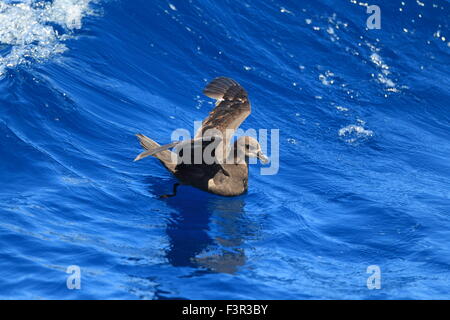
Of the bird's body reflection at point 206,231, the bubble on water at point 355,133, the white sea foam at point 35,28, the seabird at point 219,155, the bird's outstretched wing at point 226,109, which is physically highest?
the white sea foam at point 35,28

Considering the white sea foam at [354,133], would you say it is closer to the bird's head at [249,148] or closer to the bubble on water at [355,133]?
the bubble on water at [355,133]

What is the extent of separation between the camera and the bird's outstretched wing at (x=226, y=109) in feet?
28.8

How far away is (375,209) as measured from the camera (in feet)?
28.8

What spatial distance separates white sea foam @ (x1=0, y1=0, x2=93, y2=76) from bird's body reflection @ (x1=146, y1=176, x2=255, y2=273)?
3.47 m

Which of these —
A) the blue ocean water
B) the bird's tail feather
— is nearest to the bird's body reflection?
the blue ocean water

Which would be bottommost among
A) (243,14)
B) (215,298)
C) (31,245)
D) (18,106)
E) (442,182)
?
(215,298)

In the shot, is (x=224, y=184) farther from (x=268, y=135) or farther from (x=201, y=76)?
(x=201, y=76)

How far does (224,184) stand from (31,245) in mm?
2728

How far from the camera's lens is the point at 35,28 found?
11.0 meters

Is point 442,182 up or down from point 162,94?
down

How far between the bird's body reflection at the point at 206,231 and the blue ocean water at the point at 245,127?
0.03m

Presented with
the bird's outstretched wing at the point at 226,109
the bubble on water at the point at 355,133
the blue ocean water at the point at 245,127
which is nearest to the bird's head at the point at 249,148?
the bird's outstretched wing at the point at 226,109

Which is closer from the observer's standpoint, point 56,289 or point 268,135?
point 56,289

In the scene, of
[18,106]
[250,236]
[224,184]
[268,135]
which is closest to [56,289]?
[250,236]
